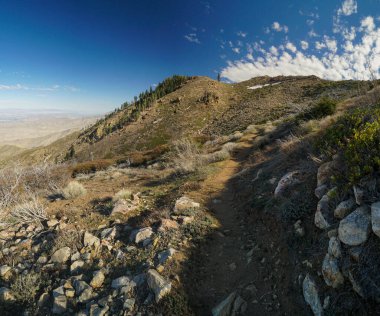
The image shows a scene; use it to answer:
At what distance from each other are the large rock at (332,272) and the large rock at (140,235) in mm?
4151

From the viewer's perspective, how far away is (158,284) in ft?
15.6

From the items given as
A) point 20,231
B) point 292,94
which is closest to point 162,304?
point 20,231

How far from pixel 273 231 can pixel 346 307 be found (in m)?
2.71

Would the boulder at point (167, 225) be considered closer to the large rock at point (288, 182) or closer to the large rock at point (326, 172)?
the large rock at point (288, 182)

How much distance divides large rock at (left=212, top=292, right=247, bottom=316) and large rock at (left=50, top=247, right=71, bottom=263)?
3895 millimetres

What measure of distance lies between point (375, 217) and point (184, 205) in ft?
18.2

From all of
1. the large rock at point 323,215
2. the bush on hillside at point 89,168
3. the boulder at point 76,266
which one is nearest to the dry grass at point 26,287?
the boulder at point 76,266

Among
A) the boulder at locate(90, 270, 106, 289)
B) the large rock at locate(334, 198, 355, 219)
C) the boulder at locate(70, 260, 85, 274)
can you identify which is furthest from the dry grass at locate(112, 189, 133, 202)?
the large rock at locate(334, 198, 355, 219)

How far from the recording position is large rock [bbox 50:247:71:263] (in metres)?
6.17

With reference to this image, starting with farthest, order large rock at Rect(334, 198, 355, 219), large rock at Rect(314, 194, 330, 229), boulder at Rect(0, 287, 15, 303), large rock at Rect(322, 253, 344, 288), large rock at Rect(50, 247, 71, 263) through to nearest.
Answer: large rock at Rect(50, 247, 71, 263)
boulder at Rect(0, 287, 15, 303)
large rock at Rect(314, 194, 330, 229)
large rock at Rect(334, 198, 355, 219)
large rock at Rect(322, 253, 344, 288)

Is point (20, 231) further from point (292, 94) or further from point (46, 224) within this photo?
Result: point (292, 94)

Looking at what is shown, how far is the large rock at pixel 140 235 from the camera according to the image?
6.46 metres

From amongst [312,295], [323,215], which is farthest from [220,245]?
[312,295]

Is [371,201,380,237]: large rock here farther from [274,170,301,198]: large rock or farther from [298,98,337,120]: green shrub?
[298,98,337,120]: green shrub
